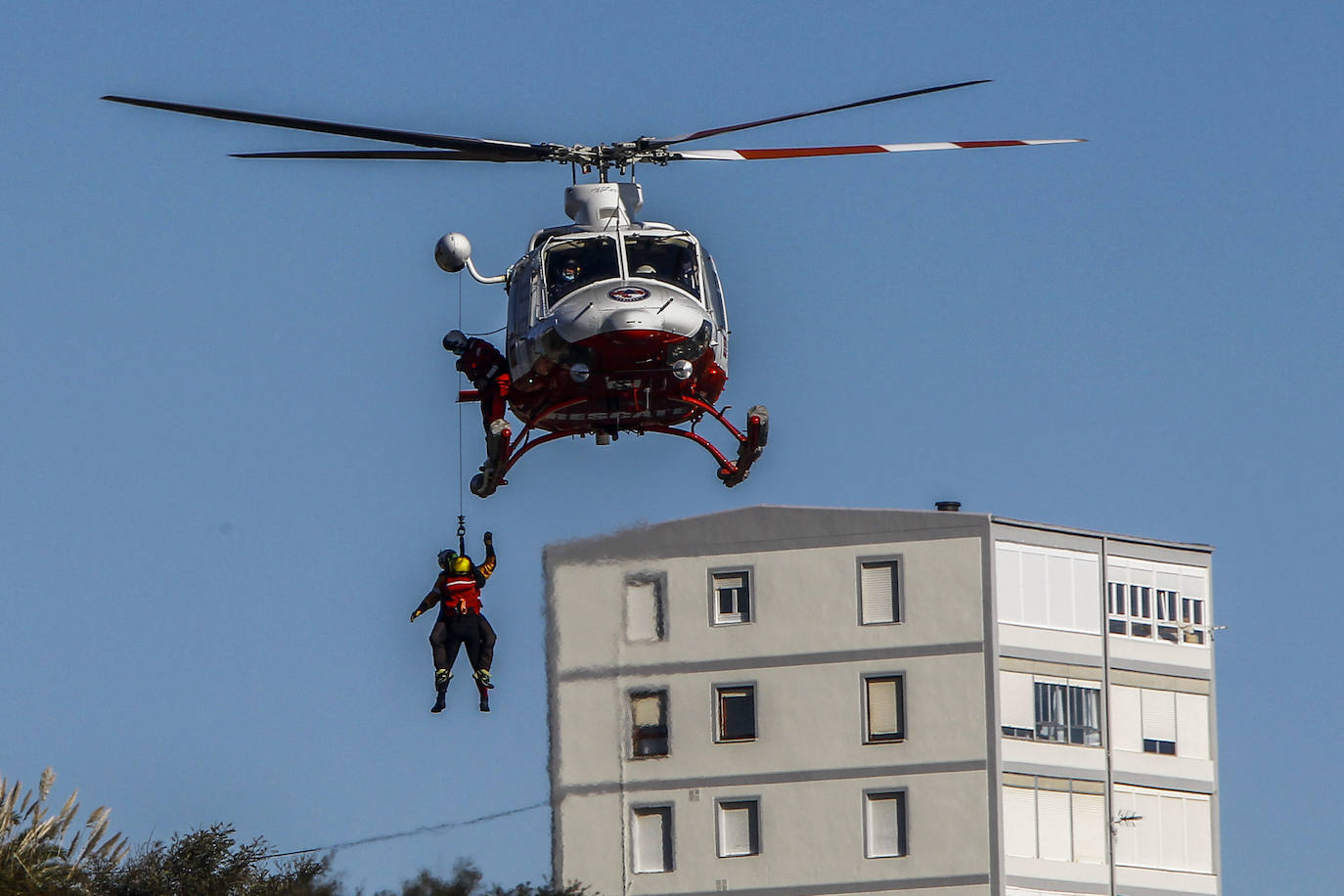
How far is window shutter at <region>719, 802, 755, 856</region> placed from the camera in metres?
70.8

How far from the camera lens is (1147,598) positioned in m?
→ 75.4

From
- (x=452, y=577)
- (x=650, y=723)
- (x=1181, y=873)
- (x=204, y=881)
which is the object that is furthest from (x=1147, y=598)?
(x=452, y=577)

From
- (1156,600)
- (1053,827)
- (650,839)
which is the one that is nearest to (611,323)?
(650,839)

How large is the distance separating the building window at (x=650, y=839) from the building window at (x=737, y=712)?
8.39 feet

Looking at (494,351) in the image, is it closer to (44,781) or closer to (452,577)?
(452,577)

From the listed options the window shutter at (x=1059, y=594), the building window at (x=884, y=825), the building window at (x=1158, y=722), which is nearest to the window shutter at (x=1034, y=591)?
the window shutter at (x=1059, y=594)

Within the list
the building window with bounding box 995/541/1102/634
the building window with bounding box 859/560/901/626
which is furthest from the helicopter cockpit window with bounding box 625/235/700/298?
the building window with bounding box 995/541/1102/634

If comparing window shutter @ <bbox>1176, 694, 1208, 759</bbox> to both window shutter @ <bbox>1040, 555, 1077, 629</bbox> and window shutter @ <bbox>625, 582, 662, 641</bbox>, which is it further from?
window shutter @ <bbox>625, 582, 662, 641</bbox>

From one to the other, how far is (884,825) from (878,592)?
20.0ft

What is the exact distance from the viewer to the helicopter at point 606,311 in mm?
31391

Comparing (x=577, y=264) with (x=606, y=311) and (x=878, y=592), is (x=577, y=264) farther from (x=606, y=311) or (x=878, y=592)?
(x=878, y=592)

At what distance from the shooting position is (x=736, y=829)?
7094 centimetres

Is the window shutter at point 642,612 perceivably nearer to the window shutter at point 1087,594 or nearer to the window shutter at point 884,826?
the window shutter at point 884,826

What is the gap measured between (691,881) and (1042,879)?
9.16 m
